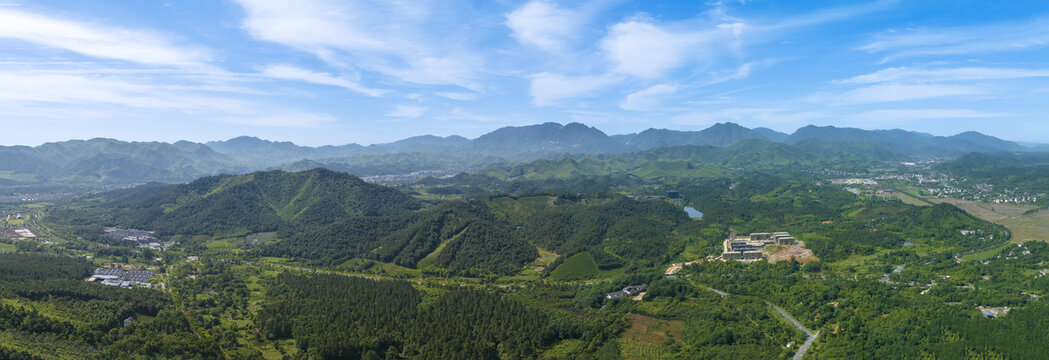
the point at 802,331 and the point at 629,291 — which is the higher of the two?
the point at 629,291

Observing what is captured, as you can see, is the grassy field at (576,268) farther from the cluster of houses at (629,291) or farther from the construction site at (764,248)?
the construction site at (764,248)

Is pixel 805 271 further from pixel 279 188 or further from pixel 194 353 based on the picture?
pixel 279 188

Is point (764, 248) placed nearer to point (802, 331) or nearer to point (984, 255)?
point (984, 255)

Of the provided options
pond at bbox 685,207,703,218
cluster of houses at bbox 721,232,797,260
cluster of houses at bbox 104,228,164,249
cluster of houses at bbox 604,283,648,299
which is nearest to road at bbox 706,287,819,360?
cluster of houses at bbox 604,283,648,299

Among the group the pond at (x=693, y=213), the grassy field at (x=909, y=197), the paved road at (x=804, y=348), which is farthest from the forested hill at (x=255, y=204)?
the grassy field at (x=909, y=197)

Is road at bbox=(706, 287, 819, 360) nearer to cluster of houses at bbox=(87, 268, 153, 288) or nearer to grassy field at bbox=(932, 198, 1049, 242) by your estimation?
grassy field at bbox=(932, 198, 1049, 242)

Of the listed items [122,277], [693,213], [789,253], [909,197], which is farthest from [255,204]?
[909,197]
